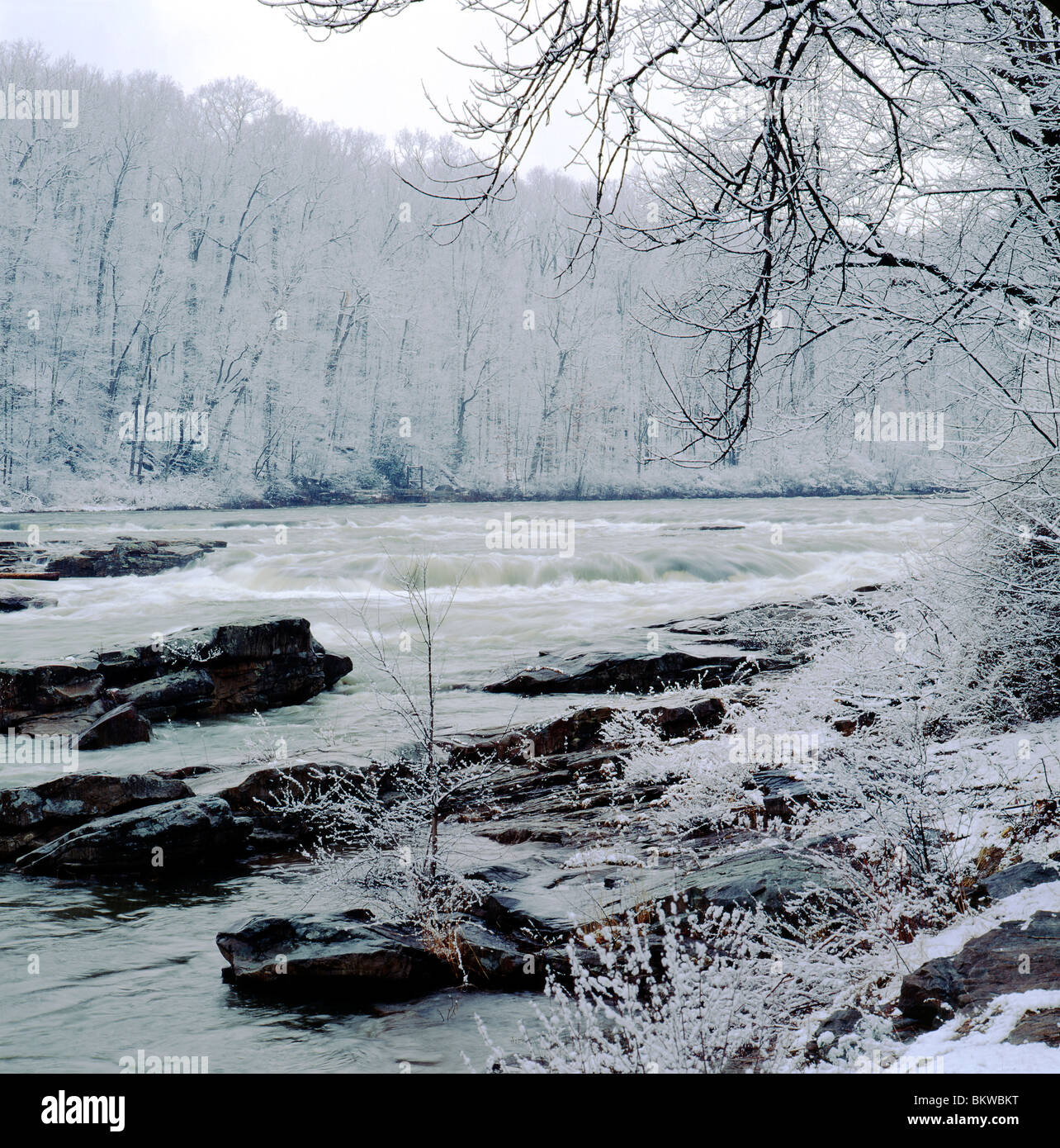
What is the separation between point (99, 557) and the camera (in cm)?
2023

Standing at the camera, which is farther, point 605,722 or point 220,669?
point 220,669

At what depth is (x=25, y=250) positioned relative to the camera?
3594cm

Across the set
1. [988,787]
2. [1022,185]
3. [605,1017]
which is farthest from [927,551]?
[605,1017]

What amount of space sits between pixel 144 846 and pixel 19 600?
12.9 meters

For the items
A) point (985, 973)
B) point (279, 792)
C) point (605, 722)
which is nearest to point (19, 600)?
point (279, 792)

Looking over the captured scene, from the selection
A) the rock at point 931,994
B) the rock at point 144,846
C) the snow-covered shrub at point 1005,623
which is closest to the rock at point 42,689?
the rock at point 144,846

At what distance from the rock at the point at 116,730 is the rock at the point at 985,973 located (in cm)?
802

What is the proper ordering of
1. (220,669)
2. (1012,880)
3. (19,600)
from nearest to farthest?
(1012,880) → (220,669) → (19,600)

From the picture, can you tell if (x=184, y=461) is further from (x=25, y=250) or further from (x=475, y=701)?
(x=475, y=701)

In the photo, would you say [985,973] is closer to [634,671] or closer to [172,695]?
[634,671]

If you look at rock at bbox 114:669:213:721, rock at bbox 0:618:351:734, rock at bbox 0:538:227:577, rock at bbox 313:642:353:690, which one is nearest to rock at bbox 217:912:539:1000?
rock at bbox 0:618:351:734

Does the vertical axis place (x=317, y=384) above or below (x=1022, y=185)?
above

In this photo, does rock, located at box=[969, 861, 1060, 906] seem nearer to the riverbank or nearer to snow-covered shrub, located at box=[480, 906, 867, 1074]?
snow-covered shrub, located at box=[480, 906, 867, 1074]
